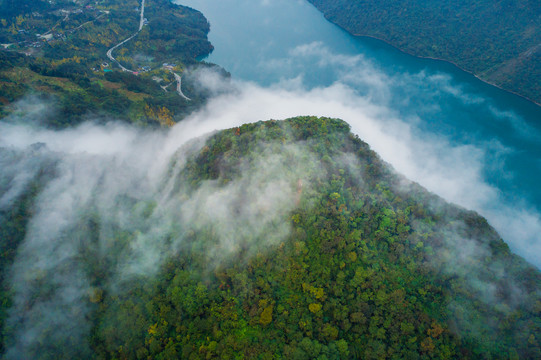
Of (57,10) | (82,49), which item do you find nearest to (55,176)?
(82,49)

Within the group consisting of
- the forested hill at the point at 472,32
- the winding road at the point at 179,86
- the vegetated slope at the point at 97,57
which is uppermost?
the forested hill at the point at 472,32

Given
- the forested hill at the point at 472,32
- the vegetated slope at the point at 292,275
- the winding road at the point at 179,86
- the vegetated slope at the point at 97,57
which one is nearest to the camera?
the vegetated slope at the point at 292,275

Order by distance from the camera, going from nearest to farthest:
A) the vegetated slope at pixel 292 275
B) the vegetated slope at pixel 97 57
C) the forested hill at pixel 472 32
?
the vegetated slope at pixel 292 275 < the vegetated slope at pixel 97 57 < the forested hill at pixel 472 32

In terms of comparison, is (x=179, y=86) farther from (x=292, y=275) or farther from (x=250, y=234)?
(x=292, y=275)

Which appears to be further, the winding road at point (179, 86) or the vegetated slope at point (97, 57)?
the winding road at point (179, 86)

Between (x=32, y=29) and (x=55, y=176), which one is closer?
(x=55, y=176)

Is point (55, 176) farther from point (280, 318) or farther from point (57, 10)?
point (57, 10)

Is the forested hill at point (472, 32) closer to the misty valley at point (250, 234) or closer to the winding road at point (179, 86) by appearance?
the misty valley at point (250, 234)

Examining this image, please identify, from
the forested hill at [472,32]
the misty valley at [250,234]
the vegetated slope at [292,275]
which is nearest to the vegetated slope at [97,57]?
the misty valley at [250,234]
